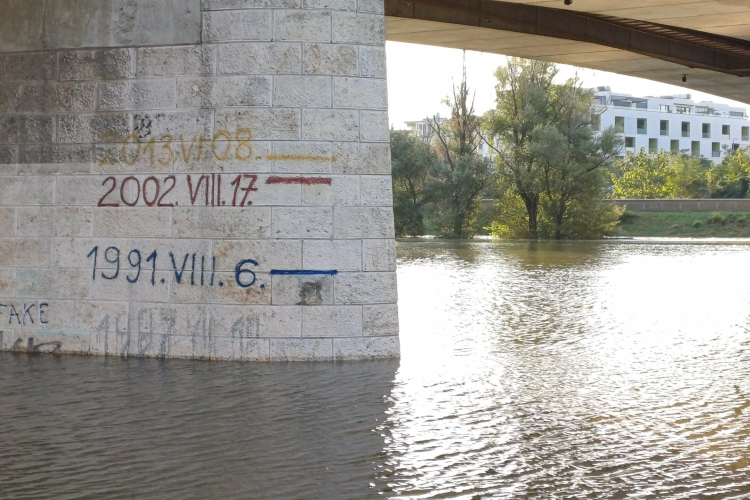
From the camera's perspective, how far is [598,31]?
25625mm

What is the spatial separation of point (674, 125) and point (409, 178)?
7686 centimetres

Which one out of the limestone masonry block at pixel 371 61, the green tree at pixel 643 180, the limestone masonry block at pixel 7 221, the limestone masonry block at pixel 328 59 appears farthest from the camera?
the green tree at pixel 643 180

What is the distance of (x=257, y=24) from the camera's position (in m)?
10.5

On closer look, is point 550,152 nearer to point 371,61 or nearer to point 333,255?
point 371,61

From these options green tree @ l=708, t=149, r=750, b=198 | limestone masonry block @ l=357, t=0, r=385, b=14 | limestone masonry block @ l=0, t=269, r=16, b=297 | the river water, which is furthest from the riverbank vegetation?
limestone masonry block @ l=0, t=269, r=16, b=297

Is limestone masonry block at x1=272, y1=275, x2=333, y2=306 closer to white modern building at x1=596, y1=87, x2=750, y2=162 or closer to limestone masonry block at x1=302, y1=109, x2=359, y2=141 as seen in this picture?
limestone masonry block at x1=302, y1=109, x2=359, y2=141

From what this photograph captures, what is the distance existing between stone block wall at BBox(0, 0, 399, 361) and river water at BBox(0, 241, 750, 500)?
510 millimetres

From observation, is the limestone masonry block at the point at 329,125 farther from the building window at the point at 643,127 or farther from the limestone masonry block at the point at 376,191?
the building window at the point at 643,127

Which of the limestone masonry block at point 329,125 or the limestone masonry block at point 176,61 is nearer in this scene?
the limestone masonry block at point 329,125

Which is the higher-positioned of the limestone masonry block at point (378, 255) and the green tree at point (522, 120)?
the green tree at point (522, 120)

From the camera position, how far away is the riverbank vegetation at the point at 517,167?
49188 millimetres

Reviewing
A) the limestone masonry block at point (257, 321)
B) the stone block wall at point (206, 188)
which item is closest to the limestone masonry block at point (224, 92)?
the stone block wall at point (206, 188)

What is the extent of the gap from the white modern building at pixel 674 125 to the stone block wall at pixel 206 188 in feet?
356

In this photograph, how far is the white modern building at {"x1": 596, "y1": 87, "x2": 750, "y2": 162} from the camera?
117 metres
